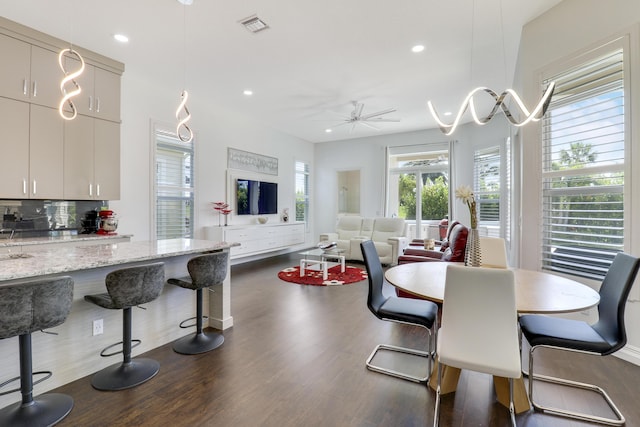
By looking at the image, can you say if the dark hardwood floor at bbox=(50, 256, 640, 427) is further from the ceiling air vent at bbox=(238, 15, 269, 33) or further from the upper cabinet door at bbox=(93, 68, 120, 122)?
the ceiling air vent at bbox=(238, 15, 269, 33)

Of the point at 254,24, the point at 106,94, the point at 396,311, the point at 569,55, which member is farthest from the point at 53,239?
the point at 569,55

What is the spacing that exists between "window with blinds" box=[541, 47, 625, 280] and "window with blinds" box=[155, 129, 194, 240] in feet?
16.7

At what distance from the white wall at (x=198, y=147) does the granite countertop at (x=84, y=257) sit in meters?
1.98

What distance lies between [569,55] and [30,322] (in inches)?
180

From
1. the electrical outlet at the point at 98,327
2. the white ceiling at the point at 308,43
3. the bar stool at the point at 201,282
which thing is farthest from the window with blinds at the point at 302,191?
the electrical outlet at the point at 98,327

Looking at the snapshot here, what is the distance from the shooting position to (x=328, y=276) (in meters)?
5.42

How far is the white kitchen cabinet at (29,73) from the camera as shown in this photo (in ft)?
10.4

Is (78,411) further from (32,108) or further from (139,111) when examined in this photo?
(139,111)

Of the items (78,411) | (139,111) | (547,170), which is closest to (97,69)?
(139,111)

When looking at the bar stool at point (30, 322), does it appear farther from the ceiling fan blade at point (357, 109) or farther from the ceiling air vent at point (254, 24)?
the ceiling fan blade at point (357, 109)

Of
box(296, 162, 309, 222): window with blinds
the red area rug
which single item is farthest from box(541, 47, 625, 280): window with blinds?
box(296, 162, 309, 222): window with blinds

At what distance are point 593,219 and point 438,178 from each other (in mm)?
4802

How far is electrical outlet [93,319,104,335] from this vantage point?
2.35 metres

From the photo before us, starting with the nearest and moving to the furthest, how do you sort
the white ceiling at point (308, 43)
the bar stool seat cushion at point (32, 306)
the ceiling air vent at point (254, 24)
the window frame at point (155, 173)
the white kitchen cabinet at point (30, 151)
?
the bar stool seat cushion at point (32, 306), the white ceiling at point (308, 43), the ceiling air vent at point (254, 24), the white kitchen cabinet at point (30, 151), the window frame at point (155, 173)
